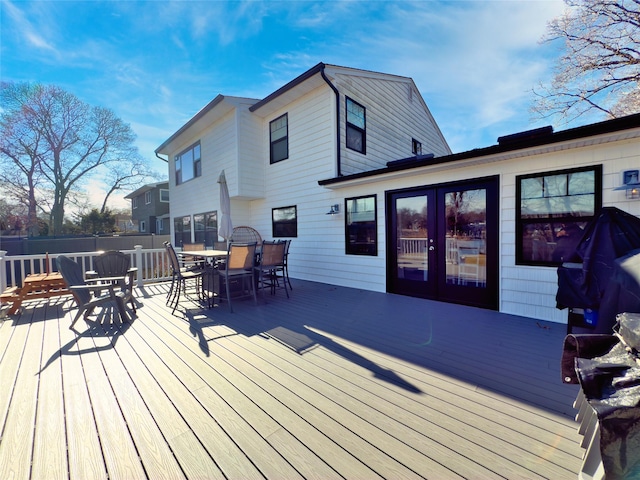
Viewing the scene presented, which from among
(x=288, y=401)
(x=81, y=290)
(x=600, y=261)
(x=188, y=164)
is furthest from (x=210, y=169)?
(x=600, y=261)

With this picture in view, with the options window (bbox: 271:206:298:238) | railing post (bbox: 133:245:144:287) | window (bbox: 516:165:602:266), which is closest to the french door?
window (bbox: 516:165:602:266)

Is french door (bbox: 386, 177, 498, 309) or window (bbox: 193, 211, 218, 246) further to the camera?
window (bbox: 193, 211, 218, 246)

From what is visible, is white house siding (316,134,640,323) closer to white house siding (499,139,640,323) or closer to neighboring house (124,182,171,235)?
white house siding (499,139,640,323)

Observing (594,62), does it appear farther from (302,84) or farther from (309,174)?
(309,174)

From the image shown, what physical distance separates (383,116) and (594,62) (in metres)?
7.04

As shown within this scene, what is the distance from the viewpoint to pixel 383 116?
8211 millimetres

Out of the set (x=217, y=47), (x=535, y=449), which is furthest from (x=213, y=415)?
(x=217, y=47)

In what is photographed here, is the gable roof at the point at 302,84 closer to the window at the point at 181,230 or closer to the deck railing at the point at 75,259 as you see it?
the deck railing at the point at 75,259

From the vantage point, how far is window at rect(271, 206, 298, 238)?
759 centimetres

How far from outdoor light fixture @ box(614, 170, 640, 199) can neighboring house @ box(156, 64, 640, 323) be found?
0.08ft

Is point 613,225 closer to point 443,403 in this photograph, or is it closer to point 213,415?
point 443,403

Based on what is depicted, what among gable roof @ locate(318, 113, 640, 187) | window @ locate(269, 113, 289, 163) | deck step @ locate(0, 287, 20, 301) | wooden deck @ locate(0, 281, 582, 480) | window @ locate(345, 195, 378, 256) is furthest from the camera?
window @ locate(269, 113, 289, 163)

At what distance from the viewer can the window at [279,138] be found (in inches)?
304

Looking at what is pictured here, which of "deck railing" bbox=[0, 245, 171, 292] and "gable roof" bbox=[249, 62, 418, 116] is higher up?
"gable roof" bbox=[249, 62, 418, 116]
